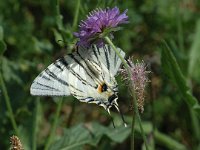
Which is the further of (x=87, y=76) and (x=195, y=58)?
(x=195, y=58)

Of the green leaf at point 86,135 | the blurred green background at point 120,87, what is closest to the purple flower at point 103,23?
the blurred green background at point 120,87

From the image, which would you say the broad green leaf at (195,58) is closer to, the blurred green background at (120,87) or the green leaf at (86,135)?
the blurred green background at (120,87)

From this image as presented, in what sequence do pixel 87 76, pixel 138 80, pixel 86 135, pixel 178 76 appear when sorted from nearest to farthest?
1. pixel 138 80
2. pixel 87 76
3. pixel 178 76
4. pixel 86 135

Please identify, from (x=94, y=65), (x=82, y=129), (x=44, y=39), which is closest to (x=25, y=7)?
(x=44, y=39)

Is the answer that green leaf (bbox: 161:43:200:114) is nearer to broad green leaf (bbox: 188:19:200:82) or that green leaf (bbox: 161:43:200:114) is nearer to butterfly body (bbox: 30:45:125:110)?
butterfly body (bbox: 30:45:125:110)

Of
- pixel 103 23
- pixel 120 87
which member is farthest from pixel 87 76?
pixel 120 87

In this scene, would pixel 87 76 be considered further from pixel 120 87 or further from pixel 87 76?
pixel 120 87
